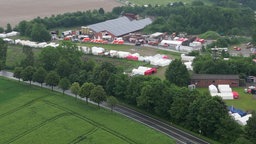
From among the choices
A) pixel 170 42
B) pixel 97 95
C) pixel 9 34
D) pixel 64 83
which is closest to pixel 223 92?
pixel 97 95

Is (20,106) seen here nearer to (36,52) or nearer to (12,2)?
(36,52)

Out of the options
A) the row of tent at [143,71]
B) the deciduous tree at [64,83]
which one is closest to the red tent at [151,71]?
the row of tent at [143,71]

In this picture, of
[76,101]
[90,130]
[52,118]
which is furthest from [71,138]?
[76,101]

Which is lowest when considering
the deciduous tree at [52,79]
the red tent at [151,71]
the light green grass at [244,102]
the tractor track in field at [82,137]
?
the tractor track in field at [82,137]

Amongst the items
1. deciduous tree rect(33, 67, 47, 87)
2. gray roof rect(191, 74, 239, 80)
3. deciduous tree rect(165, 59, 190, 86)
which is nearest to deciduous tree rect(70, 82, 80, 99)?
deciduous tree rect(33, 67, 47, 87)

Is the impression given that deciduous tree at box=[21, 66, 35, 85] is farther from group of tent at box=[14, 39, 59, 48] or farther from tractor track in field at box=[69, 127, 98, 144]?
group of tent at box=[14, 39, 59, 48]

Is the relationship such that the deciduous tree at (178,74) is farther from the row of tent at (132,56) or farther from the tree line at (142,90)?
the row of tent at (132,56)
